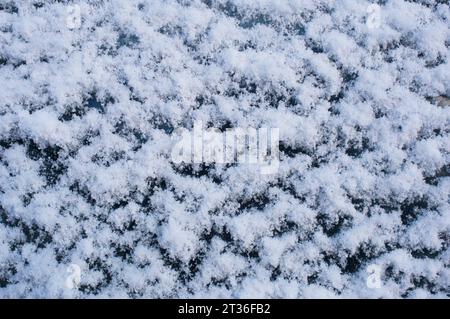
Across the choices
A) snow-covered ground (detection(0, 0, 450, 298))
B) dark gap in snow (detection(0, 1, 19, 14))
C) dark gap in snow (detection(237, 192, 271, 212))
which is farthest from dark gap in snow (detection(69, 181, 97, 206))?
dark gap in snow (detection(0, 1, 19, 14))

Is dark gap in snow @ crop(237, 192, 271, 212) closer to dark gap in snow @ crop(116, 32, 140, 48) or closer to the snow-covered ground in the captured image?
the snow-covered ground

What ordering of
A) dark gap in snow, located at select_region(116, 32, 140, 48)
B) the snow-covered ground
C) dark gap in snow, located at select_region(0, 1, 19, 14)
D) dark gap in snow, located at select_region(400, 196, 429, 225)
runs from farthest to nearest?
dark gap in snow, located at select_region(0, 1, 19, 14), dark gap in snow, located at select_region(116, 32, 140, 48), dark gap in snow, located at select_region(400, 196, 429, 225), the snow-covered ground

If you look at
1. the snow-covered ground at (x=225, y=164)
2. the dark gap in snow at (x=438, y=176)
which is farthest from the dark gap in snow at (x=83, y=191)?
the dark gap in snow at (x=438, y=176)

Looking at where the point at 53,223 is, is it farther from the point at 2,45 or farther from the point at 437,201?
the point at 437,201

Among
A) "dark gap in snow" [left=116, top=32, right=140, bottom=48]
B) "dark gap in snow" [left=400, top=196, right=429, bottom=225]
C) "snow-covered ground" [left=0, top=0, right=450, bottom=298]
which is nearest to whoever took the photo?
"snow-covered ground" [left=0, top=0, right=450, bottom=298]

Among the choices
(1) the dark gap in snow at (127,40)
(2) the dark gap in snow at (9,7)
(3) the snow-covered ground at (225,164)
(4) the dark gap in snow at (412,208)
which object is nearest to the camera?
(3) the snow-covered ground at (225,164)

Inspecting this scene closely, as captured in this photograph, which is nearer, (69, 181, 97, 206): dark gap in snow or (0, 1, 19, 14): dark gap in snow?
(69, 181, 97, 206): dark gap in snow

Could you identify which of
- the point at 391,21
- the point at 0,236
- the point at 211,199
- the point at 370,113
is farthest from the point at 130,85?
the point at 391,21

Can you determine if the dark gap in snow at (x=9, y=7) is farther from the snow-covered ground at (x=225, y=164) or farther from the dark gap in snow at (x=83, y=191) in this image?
the dark gap in snow at (x=83, y=191)
